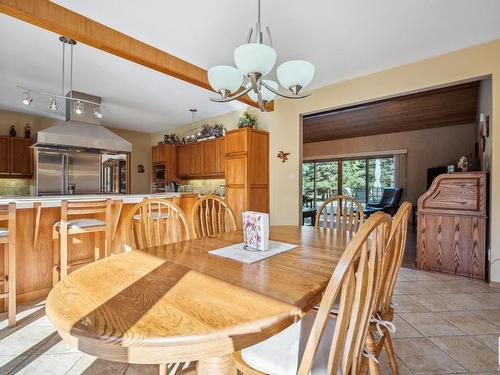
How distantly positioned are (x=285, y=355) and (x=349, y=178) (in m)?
8.00

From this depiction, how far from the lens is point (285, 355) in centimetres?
89

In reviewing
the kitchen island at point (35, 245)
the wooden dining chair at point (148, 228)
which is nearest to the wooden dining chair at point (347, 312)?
the wooden dining chair at point (148, 228)

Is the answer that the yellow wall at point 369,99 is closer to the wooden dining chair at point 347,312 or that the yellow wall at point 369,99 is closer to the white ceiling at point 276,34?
the white ceiling at point 276,34

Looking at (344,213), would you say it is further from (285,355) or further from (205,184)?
(205,184)

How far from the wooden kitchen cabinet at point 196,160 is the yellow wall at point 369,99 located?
0.95 m

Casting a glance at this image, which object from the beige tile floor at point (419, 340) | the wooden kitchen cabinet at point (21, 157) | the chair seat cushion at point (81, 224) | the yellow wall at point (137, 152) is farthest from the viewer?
the yellow wall at point (137, 152)

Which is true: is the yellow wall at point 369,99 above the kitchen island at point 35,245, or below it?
above

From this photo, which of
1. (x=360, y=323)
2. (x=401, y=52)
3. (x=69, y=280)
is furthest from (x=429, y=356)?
(x=401, y=52)

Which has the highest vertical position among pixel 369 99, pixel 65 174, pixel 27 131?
pixel 369 99

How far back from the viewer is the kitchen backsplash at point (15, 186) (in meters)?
5.05

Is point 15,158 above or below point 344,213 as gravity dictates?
above

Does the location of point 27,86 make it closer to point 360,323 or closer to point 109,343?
point 109,343

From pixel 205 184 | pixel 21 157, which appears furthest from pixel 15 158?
pixel 205 184

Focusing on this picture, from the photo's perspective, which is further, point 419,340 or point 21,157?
point 21,157
